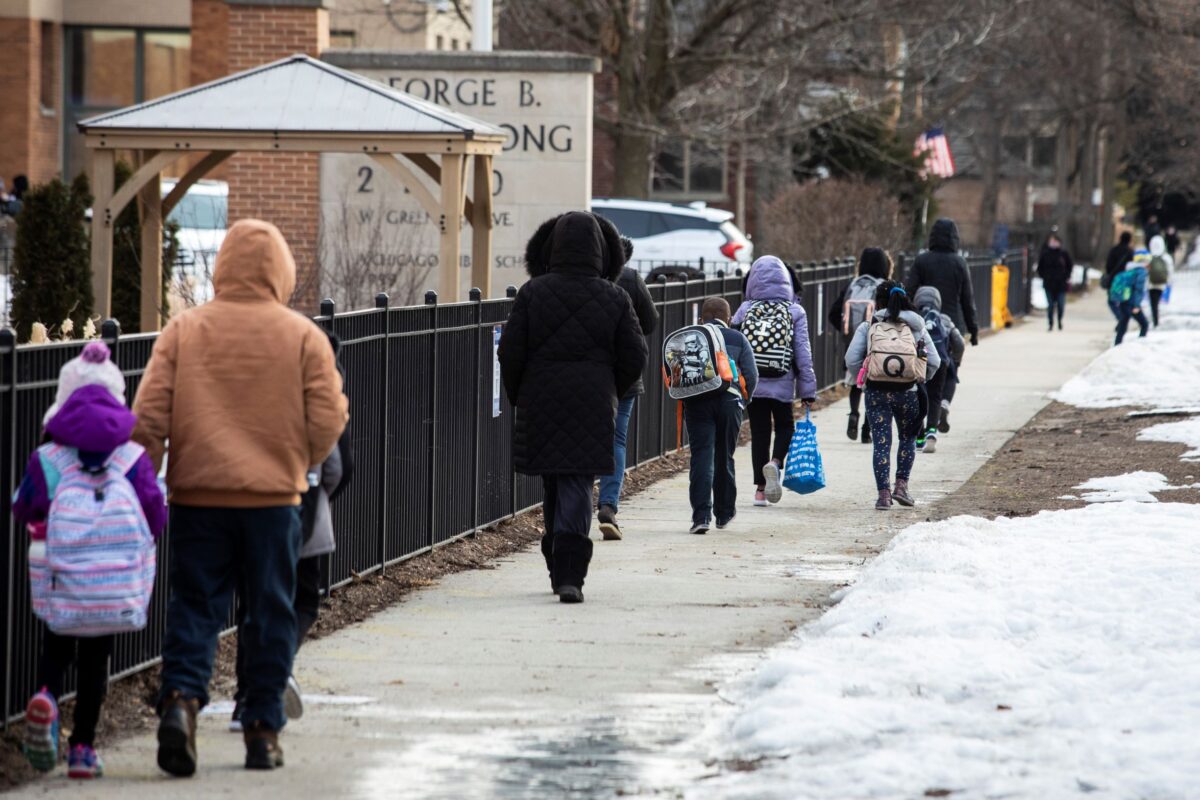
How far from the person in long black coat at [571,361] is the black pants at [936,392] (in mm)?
7123

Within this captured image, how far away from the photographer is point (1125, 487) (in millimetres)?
13039

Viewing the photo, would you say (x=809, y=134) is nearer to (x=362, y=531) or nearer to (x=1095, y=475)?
(x=1095, y=475)

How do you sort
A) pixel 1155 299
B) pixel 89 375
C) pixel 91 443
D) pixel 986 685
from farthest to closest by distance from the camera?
pixel 1155 299, pixel 986 685, pixel 89 375, pixel 91 443

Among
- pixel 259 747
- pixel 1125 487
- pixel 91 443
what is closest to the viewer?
pixel 91 443

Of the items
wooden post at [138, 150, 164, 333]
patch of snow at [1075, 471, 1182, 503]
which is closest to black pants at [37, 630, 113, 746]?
patch of snow at [1075, 471, 1182, 503]

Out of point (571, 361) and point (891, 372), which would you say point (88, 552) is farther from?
point (891, 372)

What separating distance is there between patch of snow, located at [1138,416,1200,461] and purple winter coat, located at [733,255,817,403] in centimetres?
423

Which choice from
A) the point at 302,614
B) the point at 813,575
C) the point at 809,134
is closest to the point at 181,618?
the point at 302,614

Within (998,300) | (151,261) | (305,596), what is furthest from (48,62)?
(305,596)

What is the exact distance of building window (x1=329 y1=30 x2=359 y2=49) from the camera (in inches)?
1655

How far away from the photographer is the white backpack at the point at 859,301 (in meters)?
15.9

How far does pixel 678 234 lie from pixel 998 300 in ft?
22.6

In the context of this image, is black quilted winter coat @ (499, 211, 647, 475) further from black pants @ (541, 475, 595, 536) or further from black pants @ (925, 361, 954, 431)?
black pants @ (925, 361, 954, 431)

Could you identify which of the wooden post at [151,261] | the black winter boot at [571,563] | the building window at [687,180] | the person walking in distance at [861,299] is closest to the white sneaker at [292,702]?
the black winter boot at [571,563]
